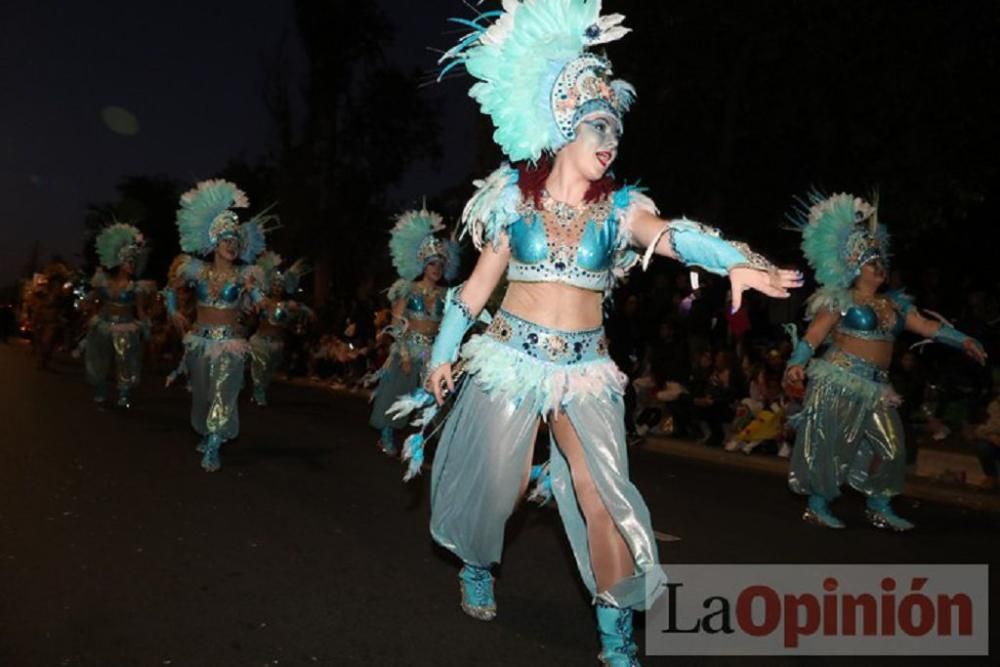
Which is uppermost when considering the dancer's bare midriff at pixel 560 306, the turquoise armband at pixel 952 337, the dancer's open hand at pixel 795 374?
the dancer's bare midriff at pixel 560 306

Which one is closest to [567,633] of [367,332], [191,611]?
[191,611]

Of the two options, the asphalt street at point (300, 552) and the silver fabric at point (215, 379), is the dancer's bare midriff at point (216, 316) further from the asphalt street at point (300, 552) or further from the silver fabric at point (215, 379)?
the asphalt street at point (300, 552)

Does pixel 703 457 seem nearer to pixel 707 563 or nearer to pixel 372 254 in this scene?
pixel 707 563

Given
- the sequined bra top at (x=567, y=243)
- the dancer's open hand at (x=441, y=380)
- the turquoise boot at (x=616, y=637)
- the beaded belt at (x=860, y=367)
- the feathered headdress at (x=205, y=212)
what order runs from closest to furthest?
the turquoise boot at (x=616, y=637), the sequined bra top at (x=567, y=243), the dancer's open hand at (x=441, y=380), the beaded belt at (x=860, y=367), the feathered headdress at (x=205, y=212)

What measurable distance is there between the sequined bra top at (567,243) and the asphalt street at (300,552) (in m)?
1.61

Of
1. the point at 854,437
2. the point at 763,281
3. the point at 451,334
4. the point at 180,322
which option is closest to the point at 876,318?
the point at 854,437

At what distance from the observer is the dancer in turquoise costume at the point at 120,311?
12781 mm

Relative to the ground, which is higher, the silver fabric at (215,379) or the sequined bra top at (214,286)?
the sequined bra top at (214,286)

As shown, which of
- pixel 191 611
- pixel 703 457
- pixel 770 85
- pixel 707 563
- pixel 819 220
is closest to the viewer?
pixel 191 611

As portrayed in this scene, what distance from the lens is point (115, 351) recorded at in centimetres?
1289

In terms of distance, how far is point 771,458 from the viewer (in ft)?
33.6

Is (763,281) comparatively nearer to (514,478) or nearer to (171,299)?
(514,478)

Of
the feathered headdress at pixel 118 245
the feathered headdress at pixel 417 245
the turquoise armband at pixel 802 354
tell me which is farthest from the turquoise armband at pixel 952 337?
the feathered headdress at pixel 118 245

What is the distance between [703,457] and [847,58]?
221 inches
